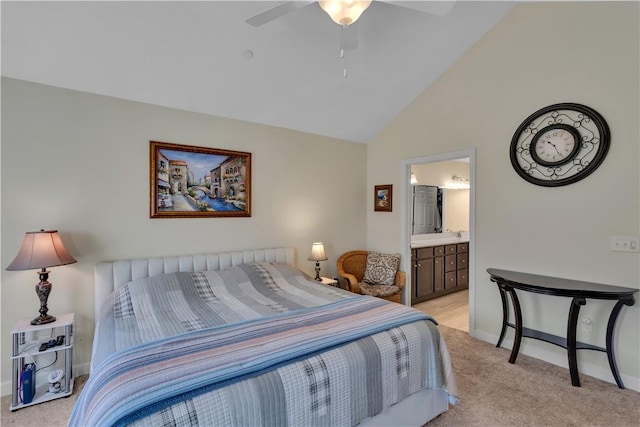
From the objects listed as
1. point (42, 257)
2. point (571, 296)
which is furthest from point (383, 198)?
point (42, 257)

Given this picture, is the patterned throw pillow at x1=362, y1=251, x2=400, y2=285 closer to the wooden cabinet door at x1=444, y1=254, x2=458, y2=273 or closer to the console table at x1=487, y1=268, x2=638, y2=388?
the wooden cabinet door at x1=444, y1=254, x2=458, y2=273

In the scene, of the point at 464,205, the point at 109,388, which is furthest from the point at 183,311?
the point at 464,205

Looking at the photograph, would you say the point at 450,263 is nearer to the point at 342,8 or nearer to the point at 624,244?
the point at 624,244

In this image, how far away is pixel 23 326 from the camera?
2.31 meters

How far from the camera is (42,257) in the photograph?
2287 millimetres

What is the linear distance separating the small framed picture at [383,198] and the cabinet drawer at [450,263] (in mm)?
Result: 1487

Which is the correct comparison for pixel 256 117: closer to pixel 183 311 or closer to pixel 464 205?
A: pixel 183 311

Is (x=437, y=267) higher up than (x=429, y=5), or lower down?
lower down

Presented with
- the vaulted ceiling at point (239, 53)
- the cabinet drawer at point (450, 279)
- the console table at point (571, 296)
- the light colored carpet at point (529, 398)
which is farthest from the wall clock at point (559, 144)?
the cabinet drawer at point (450, 279)

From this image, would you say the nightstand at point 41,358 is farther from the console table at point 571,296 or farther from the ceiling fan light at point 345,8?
the console table at point 571,296

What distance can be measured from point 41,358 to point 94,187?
Answer: 4.84ft

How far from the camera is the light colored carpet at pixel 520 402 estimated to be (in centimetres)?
211

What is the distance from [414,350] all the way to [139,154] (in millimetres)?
2955

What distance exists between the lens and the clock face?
2768mm
